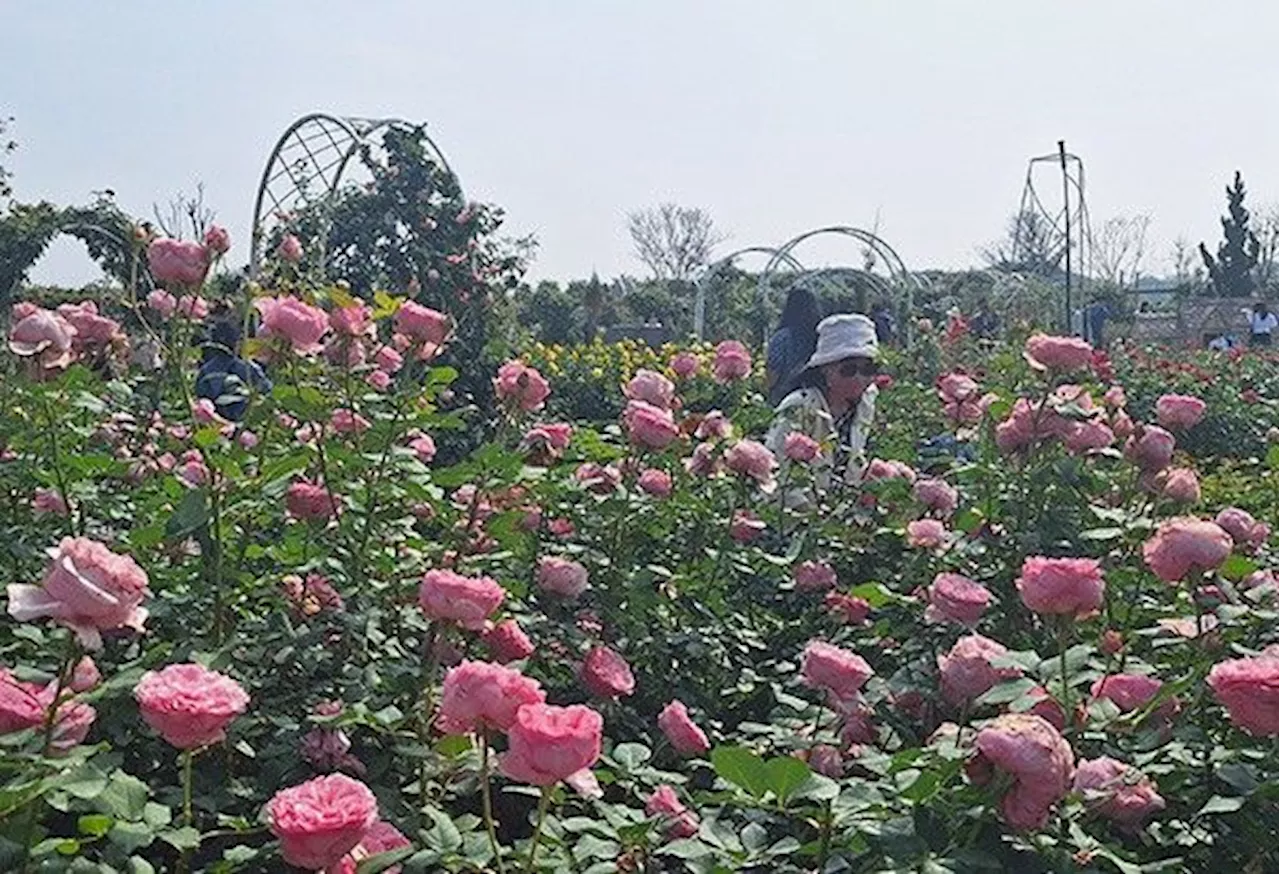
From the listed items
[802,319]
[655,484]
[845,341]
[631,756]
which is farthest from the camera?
[802,319]

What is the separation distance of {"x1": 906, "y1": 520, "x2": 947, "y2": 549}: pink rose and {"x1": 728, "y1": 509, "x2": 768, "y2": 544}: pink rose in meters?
0.32

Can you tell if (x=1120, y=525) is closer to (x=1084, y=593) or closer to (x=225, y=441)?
(x=1084, y=593)

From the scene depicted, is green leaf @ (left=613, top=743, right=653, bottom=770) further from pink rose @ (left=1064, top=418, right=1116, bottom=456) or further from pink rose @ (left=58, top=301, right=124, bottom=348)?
pink rose @ (left=58, top=301, right=124, bottom=348)

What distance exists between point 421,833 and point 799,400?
2.57 metres

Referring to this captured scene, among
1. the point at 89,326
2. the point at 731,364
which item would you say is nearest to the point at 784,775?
the point at 89,326

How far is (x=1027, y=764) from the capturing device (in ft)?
3.91

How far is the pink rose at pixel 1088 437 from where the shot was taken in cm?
242

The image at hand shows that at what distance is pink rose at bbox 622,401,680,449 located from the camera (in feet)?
7.77

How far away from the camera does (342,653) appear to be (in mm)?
1847

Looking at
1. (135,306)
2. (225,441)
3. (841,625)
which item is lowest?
(841,625)

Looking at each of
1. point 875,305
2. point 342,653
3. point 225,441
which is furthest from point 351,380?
point 875,305

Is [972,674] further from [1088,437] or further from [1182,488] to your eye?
[1088,437]

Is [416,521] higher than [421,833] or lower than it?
higher

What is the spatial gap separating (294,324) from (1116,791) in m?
1.19
